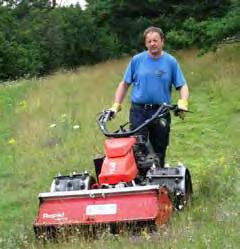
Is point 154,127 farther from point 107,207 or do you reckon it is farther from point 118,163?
point 107,207

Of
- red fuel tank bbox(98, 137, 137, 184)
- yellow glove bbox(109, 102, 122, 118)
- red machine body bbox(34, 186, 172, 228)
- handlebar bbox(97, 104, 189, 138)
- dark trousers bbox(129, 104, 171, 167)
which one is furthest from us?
dark trousers bbox(129, 104, 171, 167)

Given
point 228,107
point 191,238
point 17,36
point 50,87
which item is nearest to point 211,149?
point 228,107

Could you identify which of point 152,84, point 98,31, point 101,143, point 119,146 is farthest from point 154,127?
point 98,31

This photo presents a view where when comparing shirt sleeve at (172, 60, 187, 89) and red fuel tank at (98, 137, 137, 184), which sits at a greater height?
shirt sleeve at (172, 60, 187, 89)

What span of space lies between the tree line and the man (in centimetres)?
864

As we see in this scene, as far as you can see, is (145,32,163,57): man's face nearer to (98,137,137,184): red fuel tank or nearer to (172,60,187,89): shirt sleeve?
(172,60,187,89): shirt sleeve

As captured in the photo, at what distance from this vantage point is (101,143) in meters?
9.85

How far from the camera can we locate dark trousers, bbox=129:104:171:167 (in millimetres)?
6360

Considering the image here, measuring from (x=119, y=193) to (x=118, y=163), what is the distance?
361 millimetres

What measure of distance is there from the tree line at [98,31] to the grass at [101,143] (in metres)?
1.09

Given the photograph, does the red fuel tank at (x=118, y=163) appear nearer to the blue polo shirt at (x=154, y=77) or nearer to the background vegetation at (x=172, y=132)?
the background vegetation at (x=172, y=132)

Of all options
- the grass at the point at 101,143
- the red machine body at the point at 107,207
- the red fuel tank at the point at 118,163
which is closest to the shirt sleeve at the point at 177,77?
the red fuel tank at the point at 118,163

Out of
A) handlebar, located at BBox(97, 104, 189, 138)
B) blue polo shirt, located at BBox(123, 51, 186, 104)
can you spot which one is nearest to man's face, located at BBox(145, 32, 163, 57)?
blue polo shirt, located at BBox(123, 51, 186, 104)

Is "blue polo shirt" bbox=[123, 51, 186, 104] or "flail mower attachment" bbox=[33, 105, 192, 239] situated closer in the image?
"flail mower attachment" bbox=[33, 105, 192, 239]
